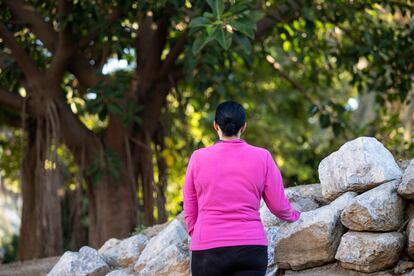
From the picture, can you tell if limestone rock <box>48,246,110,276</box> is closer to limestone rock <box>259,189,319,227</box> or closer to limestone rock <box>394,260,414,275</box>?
limestone rock <box>259,189,319,227</box>

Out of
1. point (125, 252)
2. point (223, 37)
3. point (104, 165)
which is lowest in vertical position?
point (125, 252)

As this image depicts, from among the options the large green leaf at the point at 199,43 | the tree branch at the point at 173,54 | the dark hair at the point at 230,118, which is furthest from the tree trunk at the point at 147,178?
the dark hair at the point at 230,118

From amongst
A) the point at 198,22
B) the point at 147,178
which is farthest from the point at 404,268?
the point at 147,178

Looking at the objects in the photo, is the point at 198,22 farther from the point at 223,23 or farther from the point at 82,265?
the point at 82,265

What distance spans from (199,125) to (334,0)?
4.71m

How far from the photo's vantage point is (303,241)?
4.62 m

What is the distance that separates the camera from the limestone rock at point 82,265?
5219 millimetres

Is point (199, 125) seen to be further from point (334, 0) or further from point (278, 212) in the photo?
point (278, 212)

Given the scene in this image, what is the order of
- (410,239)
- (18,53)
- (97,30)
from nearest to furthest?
(410,239) < (97,30) < (18,53)

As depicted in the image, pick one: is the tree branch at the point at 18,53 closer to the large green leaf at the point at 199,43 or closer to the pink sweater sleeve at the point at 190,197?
the large green leaf at the point at 199,43

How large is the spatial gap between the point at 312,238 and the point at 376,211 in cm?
44

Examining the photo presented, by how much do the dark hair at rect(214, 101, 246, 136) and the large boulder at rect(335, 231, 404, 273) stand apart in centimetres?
122

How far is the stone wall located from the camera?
4.43 meters

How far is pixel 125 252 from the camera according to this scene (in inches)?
217
